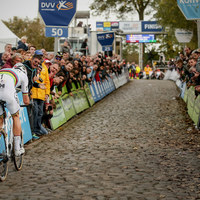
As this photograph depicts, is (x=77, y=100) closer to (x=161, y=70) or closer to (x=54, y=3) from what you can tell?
(x=54, y=3)

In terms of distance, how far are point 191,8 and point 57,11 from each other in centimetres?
443

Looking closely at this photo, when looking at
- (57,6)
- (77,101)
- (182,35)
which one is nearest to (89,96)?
(77,101)

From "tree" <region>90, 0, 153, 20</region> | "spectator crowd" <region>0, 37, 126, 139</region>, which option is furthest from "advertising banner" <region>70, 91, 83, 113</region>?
"tree" <region>90, 0, 153, 20</region>

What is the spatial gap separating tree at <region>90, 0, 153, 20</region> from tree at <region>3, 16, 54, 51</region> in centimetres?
2272

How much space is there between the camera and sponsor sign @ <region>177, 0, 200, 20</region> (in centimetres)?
1177

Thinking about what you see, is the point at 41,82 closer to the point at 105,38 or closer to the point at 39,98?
the point at 39,98

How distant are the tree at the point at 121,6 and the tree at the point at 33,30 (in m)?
22.7

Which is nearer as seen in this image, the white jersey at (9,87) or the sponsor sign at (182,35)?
the white jersey at (9,87)

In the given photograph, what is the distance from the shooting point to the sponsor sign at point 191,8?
463 inches

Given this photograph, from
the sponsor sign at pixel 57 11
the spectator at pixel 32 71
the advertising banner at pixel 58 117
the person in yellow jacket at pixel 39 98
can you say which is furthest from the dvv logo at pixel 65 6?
the advertising banner at pixel 58 117

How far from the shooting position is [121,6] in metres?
47.0

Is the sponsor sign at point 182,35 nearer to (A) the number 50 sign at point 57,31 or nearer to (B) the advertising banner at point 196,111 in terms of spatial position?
(B) the advertising banner at point 196,111

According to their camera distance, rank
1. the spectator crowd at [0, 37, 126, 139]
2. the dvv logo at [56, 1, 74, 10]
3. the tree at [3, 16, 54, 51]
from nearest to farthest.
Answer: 1. the spectator crowd at [0, 37, 126, 139]
2. the dvv logo at [56, 1, 74, 10]
3. the tree at [3, 16, 54, 51]

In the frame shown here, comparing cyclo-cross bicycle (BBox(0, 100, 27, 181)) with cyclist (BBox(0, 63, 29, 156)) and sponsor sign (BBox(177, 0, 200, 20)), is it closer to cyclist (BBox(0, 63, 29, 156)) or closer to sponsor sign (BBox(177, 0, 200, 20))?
cyclist (BBox(0, 63, 29, 156))
